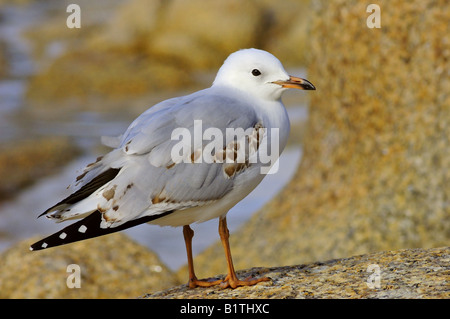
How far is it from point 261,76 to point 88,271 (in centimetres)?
223

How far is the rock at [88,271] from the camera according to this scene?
17.7 ft

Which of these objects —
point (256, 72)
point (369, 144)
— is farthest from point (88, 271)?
point (369, 144)

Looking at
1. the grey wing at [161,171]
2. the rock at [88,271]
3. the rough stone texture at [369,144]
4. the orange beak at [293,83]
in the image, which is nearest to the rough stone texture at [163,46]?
the rough stone texture at [369,144]

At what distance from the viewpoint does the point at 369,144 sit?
6324 millimetres

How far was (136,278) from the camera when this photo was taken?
5555 mm

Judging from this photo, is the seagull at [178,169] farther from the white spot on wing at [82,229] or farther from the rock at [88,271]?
the rock at [88,271]

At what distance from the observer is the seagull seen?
3631mm

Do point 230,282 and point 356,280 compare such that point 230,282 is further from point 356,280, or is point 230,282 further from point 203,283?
point 356,280

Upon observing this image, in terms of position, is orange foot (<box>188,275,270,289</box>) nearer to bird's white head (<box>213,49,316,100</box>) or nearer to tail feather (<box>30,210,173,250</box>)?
tail feather (<box>30,210,173,250</box>)

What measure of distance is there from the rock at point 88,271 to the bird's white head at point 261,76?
2032 mm

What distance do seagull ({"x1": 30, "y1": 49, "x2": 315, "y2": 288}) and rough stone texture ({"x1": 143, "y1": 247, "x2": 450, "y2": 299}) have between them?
17 centimetres

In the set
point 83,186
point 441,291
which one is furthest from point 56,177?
point 441,291

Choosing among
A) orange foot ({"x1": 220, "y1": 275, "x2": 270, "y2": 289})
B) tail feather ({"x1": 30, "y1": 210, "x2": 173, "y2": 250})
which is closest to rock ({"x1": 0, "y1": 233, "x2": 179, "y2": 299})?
orange foot ({"x1": 220, "y1": 275, "x2": 270, "y2": 289})
